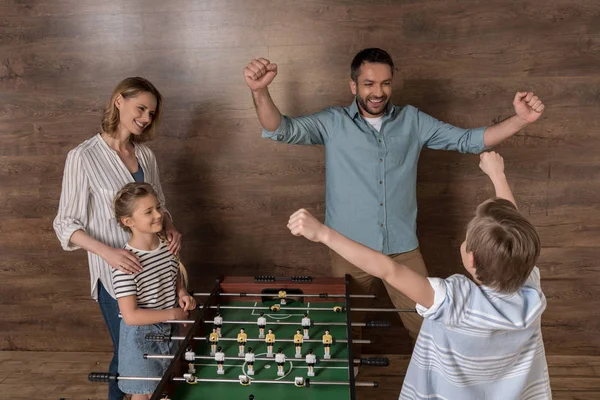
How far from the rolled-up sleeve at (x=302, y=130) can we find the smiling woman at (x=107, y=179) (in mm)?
586

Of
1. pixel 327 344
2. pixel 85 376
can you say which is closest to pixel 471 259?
pixel 327 344

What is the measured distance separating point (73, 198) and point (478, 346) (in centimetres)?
179

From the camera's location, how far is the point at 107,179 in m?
2.44

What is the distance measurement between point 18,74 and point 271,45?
58.6 inches

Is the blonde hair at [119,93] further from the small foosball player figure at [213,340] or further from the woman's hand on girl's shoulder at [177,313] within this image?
the small foosball player figure at [213,340]

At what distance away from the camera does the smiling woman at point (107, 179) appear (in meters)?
2.41

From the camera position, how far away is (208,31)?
3037 millimetres

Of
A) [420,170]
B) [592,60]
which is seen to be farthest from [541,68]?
[420,170]

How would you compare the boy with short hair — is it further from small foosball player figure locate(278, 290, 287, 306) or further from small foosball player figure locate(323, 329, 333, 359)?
small foosball player figure locate(278, 290, 287, 306)

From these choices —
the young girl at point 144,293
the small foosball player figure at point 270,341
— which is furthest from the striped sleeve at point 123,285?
the small foosball player figure at point 270,341

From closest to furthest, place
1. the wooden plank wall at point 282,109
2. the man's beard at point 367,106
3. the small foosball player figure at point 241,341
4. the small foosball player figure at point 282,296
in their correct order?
the small foosball player figure at point 241,341
the small foosball player figure at point 282,296
the man's beard at point 367,106
the wooden plank wall at point 282,109

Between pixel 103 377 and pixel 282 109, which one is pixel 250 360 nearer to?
pixel 103 377

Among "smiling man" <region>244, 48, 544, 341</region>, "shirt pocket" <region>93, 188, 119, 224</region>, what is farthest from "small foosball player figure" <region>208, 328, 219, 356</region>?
"smiling man" <region>244, 48, 544, 341</region>

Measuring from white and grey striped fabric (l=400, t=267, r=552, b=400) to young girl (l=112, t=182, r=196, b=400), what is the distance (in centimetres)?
99
